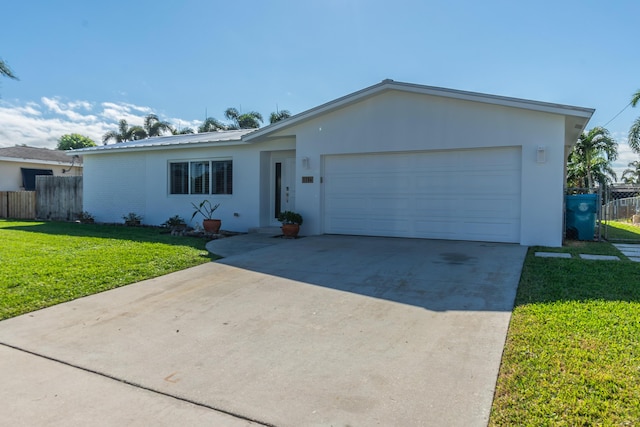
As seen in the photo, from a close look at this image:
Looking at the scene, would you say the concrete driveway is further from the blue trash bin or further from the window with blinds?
the window with blinds

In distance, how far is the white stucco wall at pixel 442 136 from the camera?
8648mm

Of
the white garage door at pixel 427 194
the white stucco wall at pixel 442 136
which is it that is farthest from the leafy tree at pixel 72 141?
the white garage door at pixel 427 194

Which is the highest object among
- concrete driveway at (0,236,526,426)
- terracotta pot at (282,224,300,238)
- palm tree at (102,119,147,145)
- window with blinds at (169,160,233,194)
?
palm tree at (102,119,147,145)

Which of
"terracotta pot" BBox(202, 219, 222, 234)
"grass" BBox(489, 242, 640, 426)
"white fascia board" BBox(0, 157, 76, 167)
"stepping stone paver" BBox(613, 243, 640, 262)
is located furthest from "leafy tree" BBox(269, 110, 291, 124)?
"grass" BBox(489, 242, 640, 426)

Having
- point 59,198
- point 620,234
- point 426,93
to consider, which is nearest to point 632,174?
point 620,234

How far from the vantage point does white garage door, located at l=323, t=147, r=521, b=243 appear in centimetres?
919

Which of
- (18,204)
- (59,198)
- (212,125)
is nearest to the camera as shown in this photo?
(59,198)

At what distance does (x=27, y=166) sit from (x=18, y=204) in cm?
574

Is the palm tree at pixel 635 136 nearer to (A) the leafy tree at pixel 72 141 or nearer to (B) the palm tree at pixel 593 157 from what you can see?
(B) the palm tree at pixel 593 157

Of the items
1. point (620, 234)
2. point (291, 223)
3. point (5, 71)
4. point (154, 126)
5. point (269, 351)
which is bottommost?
point (269, 351)

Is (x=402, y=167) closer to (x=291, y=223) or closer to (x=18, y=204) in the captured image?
(x=291, y=223)

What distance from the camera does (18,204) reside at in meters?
18.1

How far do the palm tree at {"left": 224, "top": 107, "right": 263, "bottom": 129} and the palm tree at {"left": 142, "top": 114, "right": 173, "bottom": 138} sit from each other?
690 cm

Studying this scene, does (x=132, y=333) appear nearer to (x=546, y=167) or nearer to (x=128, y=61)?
(x=546, y=167)
